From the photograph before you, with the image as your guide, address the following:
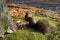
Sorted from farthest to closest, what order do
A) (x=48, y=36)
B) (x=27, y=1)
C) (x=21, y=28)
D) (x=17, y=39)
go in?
(x=27, y=1) → (x=21, y=28) → (x=48, y=36) → (x=17, y=39)

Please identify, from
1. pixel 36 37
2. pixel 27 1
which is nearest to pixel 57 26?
pixel 36 37

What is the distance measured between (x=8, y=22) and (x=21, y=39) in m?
0.79

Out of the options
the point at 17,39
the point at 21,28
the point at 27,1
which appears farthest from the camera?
the point at 27,1

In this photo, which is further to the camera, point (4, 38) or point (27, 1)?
point (27, 1)

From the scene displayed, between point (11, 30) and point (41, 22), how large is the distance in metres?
0.92

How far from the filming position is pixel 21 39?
264 inches

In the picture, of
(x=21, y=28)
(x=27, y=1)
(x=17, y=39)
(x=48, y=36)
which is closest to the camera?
(x=17, y=39)

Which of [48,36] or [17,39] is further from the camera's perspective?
[48,36]

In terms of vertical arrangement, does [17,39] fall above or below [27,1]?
above

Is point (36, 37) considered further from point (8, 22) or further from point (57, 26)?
point (57, 26)

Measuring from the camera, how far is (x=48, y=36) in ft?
23.4

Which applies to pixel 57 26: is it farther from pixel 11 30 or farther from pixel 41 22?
pixel 11 30

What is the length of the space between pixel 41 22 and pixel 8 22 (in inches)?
38.5

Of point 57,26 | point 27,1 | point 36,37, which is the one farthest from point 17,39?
point 27,1
